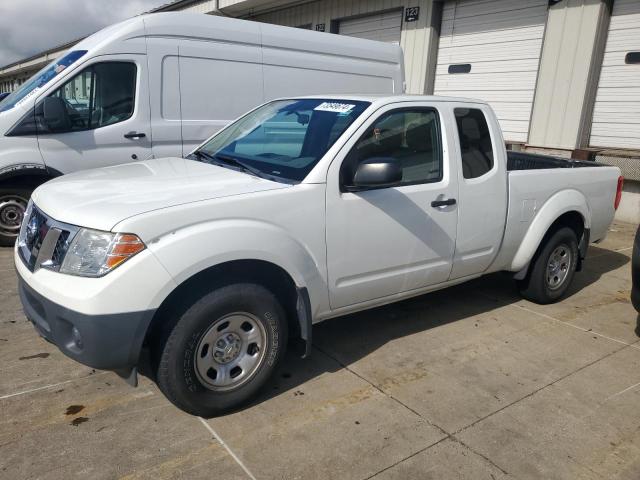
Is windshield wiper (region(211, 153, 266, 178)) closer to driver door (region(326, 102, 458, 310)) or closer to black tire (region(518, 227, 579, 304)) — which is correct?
driver door (region(326, 102, 458, 310))

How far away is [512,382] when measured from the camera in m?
3.51

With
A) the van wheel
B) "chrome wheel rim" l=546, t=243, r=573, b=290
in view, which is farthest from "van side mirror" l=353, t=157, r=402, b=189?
"chrome wheel rim" l=546, t=243, r=573, b=290

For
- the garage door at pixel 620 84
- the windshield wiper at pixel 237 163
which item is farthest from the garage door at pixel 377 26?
the windshield wiper at pixel 237 163

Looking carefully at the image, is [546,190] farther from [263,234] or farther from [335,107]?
[263,234]

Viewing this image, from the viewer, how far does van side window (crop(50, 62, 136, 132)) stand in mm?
5785

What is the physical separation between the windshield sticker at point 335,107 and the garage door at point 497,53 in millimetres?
7634

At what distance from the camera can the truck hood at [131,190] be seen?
2619 mm

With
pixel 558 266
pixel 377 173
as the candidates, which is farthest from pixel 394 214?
pixel 558 266

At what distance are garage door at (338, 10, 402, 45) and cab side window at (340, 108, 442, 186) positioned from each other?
9.58 meters

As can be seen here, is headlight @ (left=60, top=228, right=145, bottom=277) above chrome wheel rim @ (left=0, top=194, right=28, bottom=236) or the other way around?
above

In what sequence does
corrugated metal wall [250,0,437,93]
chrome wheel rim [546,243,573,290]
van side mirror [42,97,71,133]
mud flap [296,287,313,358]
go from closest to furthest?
1. mud flap [296,287,313,358]
2. chrome wheel rim [546,243,573,290]
3. van side mirror [42,97,71,133]
4. corrugated metal wall [250,0,437,93]

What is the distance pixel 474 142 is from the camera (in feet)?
13.4

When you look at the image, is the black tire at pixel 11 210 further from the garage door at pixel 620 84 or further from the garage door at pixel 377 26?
the garage door at pixel 377 26

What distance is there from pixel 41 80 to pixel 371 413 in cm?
512
